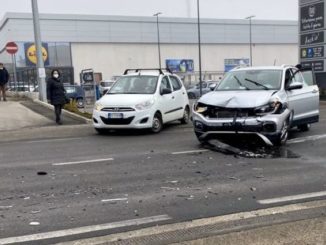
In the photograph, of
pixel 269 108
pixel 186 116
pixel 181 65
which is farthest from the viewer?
pixel 181 65

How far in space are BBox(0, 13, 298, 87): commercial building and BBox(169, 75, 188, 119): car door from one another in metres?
38.6

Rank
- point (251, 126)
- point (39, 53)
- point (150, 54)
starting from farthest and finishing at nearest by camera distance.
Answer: point (150, 54)
point (39, 53)
point (251, 126)

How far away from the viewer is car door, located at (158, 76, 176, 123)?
12973mm

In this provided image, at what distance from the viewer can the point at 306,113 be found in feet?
37.5

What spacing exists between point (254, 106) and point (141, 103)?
3.81 meters

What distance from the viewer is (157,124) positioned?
1267 centimetres

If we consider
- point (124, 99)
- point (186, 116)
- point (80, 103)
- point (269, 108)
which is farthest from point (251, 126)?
point (80, 103)

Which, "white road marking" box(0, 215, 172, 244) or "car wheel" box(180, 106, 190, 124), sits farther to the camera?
"car wheel" box(180, 106, 190, 124)

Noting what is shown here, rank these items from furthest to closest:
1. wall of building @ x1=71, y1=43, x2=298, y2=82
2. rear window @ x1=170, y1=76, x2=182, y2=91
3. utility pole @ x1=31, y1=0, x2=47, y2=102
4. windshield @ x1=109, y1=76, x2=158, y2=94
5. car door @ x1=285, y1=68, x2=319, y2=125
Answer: wall of building @ x1=71, y1=43, x2=298, y2=82 → utility pole @ x1=31, y1=0, x2=47, y2=102 → rear window @ x1=170, y1=76, x2=182, y2=91 → windshield @ x1=109, y1=76, x2=158, y2=94 → car door @ x1=285, y1=68, x2=319, y2=125

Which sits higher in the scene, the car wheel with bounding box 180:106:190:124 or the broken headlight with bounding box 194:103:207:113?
the broken headlight with bounding box 194:103:207:113

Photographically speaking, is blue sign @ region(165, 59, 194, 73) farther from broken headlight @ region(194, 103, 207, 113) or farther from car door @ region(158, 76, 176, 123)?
broken headlight @ region(194, 103, 207, 113)

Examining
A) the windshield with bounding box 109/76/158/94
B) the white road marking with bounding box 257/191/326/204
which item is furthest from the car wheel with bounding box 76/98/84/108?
the white road marking with bounding box 257/191/326/204

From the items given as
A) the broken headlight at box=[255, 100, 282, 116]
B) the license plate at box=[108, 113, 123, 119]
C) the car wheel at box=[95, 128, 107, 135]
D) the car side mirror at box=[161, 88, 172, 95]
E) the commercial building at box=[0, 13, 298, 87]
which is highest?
the commercial building at box=[0, 13, 298, 87]

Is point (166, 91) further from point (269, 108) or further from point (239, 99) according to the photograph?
point (269, 108)
